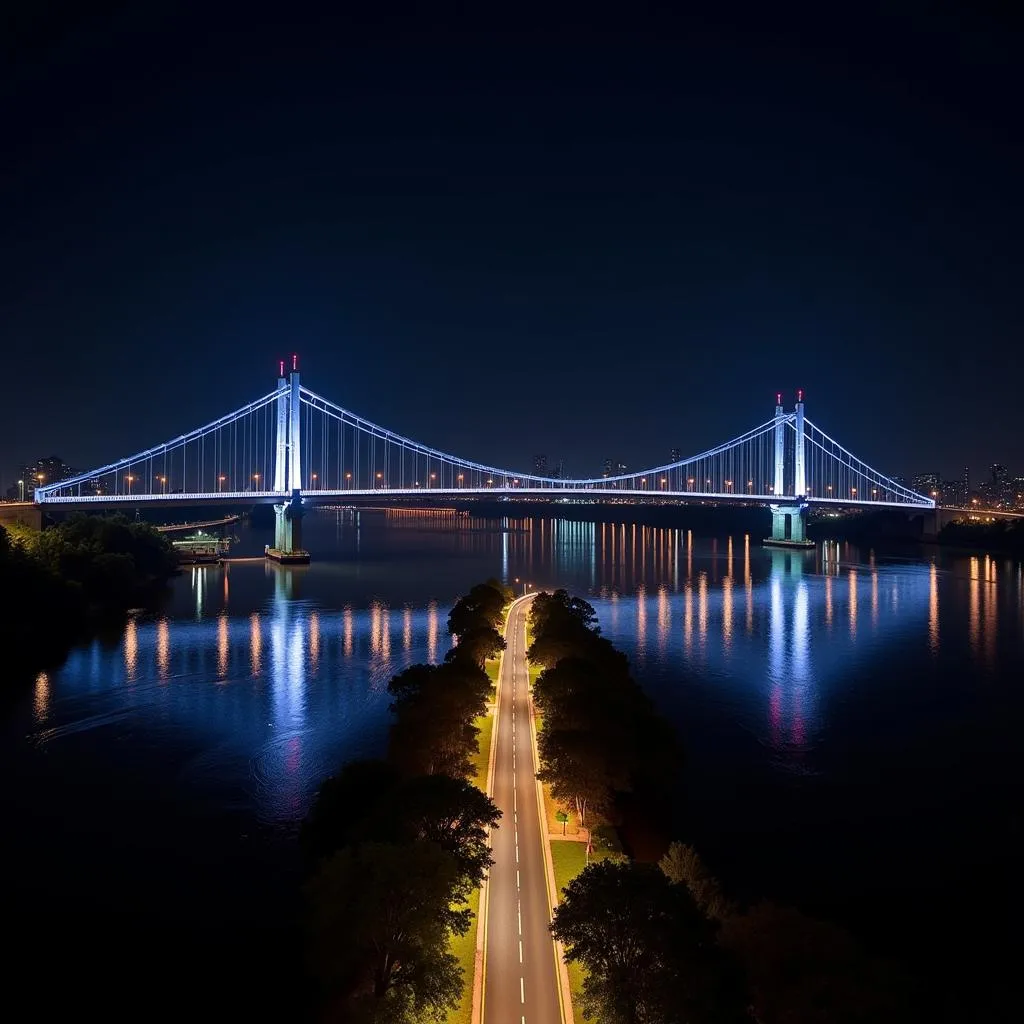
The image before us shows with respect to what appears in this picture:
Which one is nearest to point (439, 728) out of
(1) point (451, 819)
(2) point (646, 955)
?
(1) point (451, 819)

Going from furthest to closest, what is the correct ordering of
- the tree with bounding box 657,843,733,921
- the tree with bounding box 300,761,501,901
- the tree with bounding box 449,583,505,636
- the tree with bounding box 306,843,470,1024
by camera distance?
the tree with bounding box 449,583,505,636 → the tree with bounding box 300,761,501,901 → the tree with bounding box 657,843,733,921 → the tree with bounding box 306,843,470,1024

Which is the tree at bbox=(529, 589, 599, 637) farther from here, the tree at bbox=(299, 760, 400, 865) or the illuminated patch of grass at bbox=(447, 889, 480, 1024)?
the illuminated patch of grass at bbox=(447, 889, 480, 1024)

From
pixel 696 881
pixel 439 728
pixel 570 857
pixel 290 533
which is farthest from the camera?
pixel 290 533

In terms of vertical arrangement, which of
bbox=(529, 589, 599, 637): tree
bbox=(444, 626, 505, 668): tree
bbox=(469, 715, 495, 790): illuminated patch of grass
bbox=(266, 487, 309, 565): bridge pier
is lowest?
bbox=(469, 715, 495, 790): illuminated patch of grass

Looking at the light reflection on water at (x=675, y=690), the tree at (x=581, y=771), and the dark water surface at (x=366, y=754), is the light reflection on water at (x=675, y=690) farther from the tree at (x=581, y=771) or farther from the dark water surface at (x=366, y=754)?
the tree at (x=581, y=771)

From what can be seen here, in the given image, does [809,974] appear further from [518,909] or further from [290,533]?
[290,533]

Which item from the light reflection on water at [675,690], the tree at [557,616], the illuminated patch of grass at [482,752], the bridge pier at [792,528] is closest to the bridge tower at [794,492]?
the bridge pier at [792,528]

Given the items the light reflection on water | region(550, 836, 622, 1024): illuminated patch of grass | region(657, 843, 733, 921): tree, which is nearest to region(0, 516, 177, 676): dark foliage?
the light reflection on water
